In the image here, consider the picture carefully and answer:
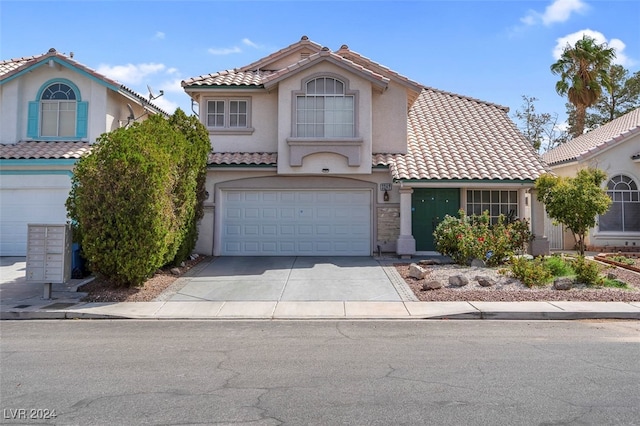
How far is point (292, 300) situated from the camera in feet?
33.5

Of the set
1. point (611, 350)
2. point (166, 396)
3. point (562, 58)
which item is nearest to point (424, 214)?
point (611, 350)

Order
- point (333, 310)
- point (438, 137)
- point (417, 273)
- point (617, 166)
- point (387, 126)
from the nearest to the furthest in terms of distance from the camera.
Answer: point (333, 310), point (417, 273), point (387, 126), point (438, 137), point (617, 166)

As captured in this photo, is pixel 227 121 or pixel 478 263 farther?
pixel 227 121

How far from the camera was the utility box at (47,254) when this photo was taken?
32.9ft

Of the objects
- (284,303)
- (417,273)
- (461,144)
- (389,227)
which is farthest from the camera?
(461,144)

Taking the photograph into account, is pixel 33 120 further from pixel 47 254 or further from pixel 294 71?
pixel 294 71

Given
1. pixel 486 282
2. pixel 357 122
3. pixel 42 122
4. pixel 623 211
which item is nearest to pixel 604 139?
Result: pixel 623 211

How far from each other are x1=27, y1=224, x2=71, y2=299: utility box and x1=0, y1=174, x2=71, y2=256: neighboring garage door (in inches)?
236

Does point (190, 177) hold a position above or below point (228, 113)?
below

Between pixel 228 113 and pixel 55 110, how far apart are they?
6.11 meters

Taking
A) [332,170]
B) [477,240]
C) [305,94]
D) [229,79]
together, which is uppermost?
[229,79]

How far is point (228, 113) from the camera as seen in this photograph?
1675 centimetres

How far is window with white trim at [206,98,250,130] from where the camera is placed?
16719 mm

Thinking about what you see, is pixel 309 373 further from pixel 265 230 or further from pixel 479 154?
pixel 479 154
